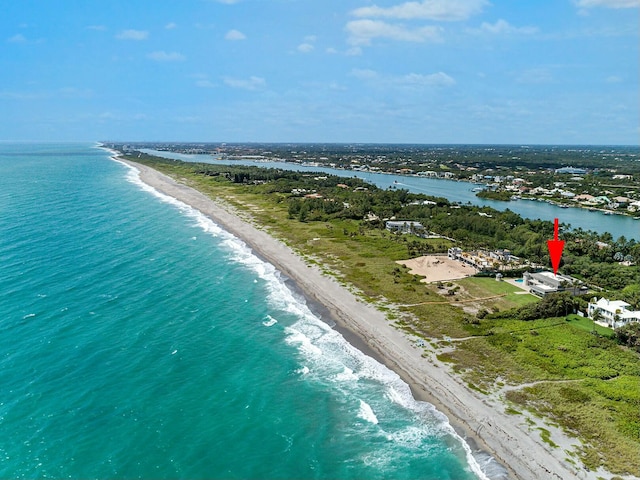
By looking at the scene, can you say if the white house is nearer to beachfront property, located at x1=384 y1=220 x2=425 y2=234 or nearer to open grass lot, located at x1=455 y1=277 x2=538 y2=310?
beachfront property, located at x1=384 y1=220 x2=425 y2=234

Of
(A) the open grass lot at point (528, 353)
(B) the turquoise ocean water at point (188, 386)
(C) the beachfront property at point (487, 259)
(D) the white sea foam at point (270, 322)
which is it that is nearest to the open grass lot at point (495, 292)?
(A) the open grass lot at point (528, 353)

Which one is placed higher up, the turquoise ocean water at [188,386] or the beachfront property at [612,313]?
the beachfront property at [612,313]

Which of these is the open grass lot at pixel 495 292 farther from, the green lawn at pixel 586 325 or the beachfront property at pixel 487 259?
the green lawn at pixel 586 325

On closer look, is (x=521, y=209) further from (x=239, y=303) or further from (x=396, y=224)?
(x=239, y=303)

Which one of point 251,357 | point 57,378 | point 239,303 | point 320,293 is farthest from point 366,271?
point 57,378

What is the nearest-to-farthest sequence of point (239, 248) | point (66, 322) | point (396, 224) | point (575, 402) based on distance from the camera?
point (575, 402) < point (66, 322) < point (239, 248) < point (396, 224)

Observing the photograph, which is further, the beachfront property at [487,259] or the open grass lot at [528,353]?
the beachfront property at [487,259]
